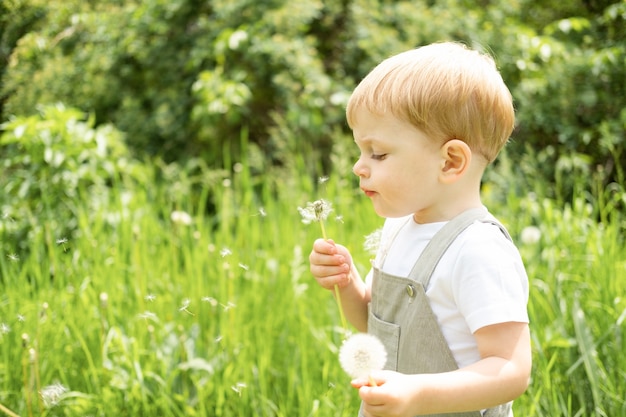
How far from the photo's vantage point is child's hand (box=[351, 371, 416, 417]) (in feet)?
3.45

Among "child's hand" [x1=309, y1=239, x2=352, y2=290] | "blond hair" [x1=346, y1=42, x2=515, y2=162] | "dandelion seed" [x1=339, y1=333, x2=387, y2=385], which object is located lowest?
"child's hand" [x1=309, y1=239, x2=352, y2=290]

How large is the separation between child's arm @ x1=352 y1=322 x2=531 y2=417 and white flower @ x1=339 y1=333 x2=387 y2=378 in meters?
0.02

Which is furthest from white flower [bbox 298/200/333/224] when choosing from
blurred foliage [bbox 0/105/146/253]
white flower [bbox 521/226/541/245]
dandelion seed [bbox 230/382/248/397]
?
blurred foliage [bbox 0/105/146/253]

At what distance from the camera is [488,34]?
13.8ft

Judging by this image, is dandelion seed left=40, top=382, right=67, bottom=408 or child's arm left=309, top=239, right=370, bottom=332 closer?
child's arm left=309, top=239, right=370, bottom=332

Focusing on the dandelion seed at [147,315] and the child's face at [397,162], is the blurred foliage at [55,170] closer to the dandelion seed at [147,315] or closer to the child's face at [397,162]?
the dandelion seed at [147,315]

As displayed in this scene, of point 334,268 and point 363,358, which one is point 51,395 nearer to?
point 334,268

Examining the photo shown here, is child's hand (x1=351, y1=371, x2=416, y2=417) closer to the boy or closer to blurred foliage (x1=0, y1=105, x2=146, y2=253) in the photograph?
the boy

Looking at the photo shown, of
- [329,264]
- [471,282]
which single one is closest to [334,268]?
[329,264]

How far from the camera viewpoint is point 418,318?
1.28 m

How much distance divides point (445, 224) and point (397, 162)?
0.14m

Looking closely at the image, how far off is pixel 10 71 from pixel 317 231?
5.12ft

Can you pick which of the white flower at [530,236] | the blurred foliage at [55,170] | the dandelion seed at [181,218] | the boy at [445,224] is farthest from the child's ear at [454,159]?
the blurred foliage at [55,170]

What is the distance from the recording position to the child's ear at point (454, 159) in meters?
1.26
